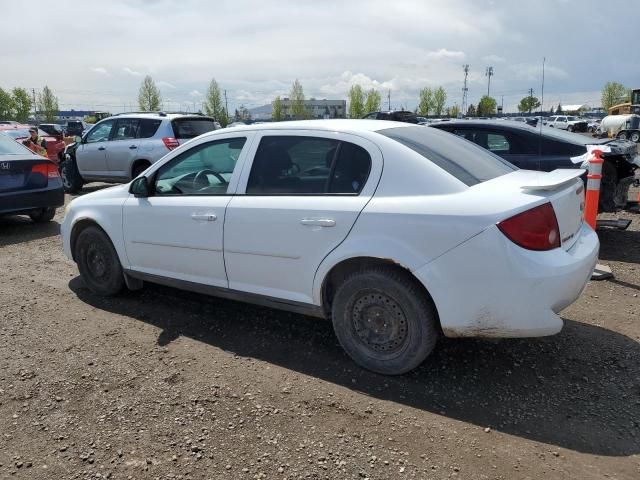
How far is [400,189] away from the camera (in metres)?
3.28

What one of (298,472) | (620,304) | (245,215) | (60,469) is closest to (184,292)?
(245,215)

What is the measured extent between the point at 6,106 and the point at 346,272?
9043 cm

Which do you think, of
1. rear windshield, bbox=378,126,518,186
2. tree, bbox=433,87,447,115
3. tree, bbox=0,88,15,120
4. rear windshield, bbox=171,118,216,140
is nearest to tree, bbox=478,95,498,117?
tree, bbox=433,87,447,115

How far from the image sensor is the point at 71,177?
1257 cm

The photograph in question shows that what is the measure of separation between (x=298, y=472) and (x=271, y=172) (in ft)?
6.92

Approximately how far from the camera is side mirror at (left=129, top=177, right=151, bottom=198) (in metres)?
4.50

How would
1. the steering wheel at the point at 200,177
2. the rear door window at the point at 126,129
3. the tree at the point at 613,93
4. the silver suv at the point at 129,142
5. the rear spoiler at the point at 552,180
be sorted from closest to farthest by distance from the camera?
the rear spoiler at the point at 552,180, the steering wheel at the point at 200,177, the silver suv at the point at 129,142, the rear door window at the point at 126,129, the tree at the point at 613,93

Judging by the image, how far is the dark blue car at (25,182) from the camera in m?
7.75

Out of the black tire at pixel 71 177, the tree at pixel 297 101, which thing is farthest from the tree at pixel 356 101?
the black tire at pixel 71 177

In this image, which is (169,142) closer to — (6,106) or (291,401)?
(291,401)

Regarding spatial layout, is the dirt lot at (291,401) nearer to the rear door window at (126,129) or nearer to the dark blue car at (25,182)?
the dark blue car at (25,182)

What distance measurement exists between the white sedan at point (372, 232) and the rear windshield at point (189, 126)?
6.55 meters

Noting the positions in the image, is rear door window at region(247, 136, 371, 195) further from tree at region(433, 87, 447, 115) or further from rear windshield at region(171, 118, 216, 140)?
tree at region(433, 87, 447, 115)

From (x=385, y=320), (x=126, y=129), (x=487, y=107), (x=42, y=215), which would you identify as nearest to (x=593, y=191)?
(x=385, y=320)
